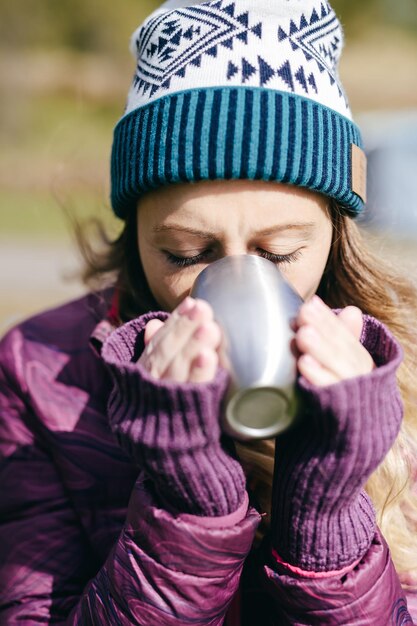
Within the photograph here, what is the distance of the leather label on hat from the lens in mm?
1718

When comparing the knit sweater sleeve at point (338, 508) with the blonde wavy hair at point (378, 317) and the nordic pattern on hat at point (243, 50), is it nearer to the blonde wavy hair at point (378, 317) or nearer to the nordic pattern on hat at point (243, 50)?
the blonde wavy hair at point (378, 317)

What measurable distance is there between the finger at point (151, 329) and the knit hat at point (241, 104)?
1.07 feet

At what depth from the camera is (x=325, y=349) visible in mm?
1166

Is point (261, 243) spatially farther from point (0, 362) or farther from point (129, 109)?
point (0, 362)

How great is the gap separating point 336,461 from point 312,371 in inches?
7.0

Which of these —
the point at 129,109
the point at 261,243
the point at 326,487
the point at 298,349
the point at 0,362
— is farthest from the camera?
the point at 0,362

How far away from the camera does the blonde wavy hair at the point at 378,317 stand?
1710mm

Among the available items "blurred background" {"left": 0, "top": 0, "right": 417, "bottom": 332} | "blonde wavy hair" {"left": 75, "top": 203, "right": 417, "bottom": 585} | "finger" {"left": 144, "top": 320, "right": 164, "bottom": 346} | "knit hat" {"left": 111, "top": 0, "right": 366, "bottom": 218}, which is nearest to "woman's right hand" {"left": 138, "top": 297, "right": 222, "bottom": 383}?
"finger" {"left": 144, "top": 320, "right": 164, "bottom": 346}

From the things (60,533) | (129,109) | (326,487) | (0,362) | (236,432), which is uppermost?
(129,109)

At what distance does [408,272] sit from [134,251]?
26.3 inches

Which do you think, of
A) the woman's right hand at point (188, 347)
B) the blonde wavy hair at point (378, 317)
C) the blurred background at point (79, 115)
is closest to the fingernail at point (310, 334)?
the woman's right hand at point (188, 347)

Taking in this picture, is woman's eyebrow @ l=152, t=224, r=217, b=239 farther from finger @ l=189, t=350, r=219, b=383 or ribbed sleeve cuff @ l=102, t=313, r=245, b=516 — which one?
finger @ l=189, t=350, r=219, b=383

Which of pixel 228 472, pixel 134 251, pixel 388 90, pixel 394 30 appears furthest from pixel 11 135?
pixel 228 472

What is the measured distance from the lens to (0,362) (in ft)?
6.43
